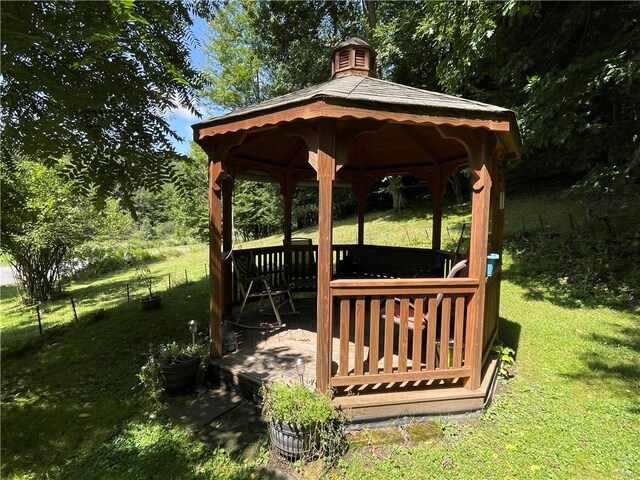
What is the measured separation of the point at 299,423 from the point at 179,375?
1.56 meters

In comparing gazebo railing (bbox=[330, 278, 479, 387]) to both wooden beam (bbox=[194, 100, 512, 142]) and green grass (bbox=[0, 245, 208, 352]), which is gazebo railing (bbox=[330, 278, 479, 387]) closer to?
wooden beam (bbox=[194, 100, 512, 142])

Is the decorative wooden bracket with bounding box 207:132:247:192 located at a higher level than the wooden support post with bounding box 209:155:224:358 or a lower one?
higher

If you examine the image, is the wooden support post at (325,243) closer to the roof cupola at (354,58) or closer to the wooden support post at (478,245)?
the wooden support post at (478,245)

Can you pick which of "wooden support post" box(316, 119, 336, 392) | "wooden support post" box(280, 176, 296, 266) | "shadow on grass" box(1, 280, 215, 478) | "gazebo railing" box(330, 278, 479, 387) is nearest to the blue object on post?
"gazebo railing" box(330, 278, 479, 387)

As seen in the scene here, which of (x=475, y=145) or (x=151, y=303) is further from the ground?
(x=475, y=145)

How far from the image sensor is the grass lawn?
2604mm

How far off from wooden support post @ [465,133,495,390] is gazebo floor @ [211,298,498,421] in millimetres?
245


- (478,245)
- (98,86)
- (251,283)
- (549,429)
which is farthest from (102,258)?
(549,429)

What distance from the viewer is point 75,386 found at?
3857mm

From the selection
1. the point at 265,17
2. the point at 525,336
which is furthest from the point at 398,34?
the point at 525,336

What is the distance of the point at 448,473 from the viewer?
2539mm

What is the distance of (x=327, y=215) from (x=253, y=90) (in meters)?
21.5

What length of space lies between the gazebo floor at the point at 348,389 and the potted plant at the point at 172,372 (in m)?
0.27

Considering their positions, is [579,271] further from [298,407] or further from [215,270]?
[215,270]
